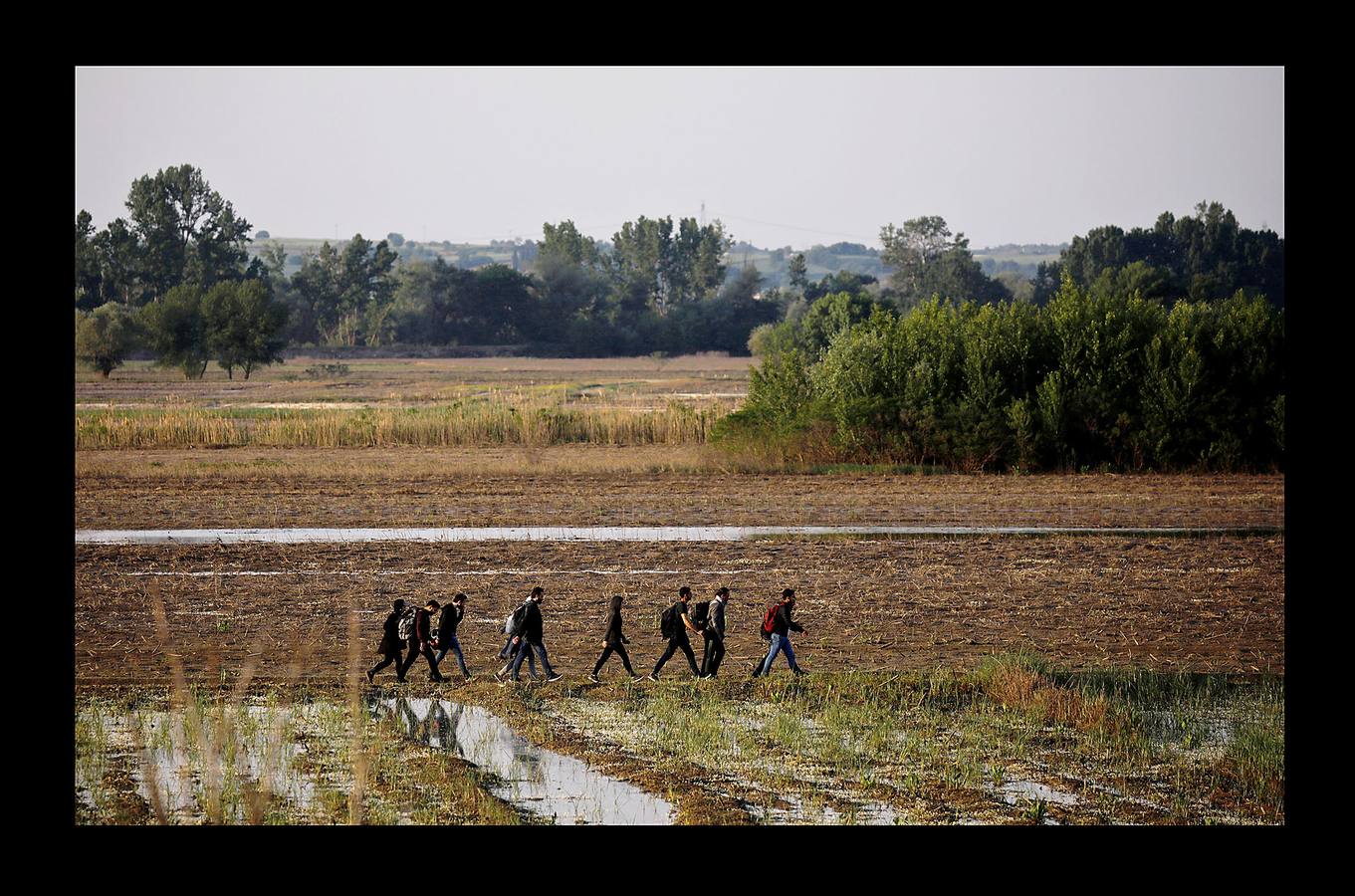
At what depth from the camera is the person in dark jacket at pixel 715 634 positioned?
38.1 feet

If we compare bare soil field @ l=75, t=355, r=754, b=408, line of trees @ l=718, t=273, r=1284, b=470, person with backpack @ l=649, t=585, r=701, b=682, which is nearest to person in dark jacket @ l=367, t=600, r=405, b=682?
person with backpack @ l=649, t=585, r=701, b=682

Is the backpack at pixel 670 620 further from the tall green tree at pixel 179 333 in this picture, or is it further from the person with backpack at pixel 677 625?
the tall green tree at pixel 179 333

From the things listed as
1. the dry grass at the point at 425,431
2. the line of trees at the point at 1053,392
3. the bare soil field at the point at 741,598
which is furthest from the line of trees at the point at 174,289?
the bare soil field at the point at 741,598

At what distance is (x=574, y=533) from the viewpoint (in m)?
21.6

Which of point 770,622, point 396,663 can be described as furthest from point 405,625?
point 770,622

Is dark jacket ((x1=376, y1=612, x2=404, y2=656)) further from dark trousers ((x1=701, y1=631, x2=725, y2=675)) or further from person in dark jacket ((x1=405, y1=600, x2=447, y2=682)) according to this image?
dark trousers ((x1=701, y1=631, x2=725, y2=675))

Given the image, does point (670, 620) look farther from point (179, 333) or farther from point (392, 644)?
point (179, 333)

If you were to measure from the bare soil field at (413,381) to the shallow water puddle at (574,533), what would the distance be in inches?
1166

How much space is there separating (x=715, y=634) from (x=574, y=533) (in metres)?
10.1
